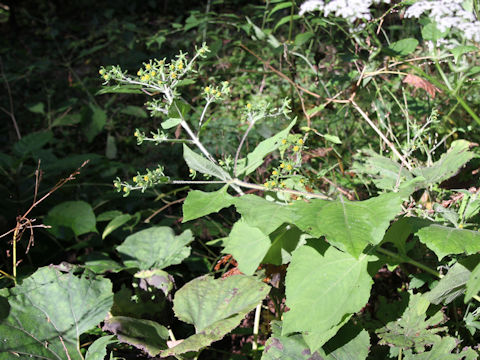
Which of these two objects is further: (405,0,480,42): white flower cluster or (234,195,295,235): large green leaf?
(405,0,480,42): white flower cluster

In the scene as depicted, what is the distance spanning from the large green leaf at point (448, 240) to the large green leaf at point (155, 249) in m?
0.94

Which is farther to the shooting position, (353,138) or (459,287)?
(353,138)

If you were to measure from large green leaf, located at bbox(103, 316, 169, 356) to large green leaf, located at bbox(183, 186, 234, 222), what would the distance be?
437 mm

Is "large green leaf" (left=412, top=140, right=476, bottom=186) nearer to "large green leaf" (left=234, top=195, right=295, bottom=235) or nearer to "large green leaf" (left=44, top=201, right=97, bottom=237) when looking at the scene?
"large green leaf" (left=234, top=195, right=295, bottom=235)

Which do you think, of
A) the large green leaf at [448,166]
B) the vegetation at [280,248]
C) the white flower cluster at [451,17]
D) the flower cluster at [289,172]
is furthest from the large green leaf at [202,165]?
the white flower cluster at [451,17]

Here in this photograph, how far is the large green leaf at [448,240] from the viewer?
102 cm

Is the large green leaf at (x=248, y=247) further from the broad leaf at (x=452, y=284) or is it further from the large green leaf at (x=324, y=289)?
the broad leaf at (x=452, y=284)

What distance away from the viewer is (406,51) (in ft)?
5.59

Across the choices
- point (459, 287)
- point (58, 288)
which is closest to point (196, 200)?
point (58, 288)

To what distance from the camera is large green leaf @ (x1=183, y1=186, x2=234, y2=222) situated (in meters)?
1.14

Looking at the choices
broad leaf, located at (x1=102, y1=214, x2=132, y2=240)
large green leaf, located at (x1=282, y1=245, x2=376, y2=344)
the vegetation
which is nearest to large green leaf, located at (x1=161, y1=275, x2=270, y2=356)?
the vegetation

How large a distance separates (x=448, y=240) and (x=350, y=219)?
0.24m

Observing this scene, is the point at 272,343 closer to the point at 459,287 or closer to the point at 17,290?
the point at 459,287

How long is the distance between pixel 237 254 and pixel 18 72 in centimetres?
389
